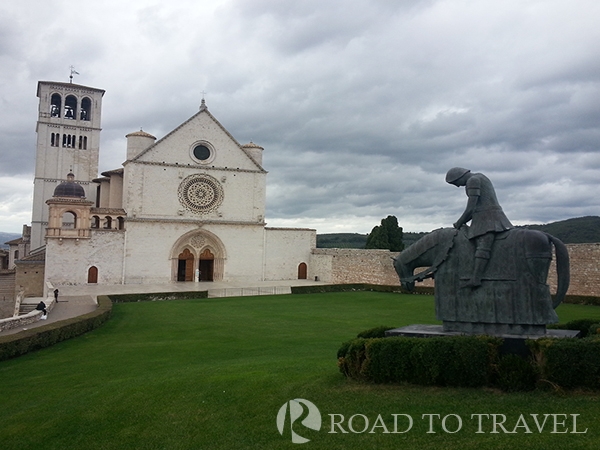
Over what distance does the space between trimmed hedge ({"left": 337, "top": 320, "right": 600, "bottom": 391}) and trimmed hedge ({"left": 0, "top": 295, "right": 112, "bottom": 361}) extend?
10.7m

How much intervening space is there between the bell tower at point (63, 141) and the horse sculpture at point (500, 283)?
47764mm

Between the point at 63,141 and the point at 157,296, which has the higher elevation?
the point at 63,141

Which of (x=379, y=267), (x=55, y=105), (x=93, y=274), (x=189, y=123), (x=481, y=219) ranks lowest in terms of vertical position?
(x=93, y=274)

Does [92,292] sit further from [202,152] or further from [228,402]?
[228,402]

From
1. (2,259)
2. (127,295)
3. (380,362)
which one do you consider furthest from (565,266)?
(2,259)

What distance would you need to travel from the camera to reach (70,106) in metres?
52.1

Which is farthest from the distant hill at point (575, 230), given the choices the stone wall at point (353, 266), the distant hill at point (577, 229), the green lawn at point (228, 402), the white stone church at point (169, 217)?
the green lawn at point (228, 402)

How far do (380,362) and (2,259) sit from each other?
188 ft

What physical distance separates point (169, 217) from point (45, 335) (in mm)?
26052

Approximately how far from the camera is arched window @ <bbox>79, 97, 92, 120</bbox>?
172 ft

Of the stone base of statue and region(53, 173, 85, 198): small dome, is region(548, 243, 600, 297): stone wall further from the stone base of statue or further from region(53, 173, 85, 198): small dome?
region(53, 173, 85, 198): small dome

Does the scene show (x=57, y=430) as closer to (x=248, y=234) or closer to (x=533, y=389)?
(x=533, y=389)

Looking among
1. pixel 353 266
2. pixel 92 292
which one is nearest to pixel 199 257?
pixel 92 292

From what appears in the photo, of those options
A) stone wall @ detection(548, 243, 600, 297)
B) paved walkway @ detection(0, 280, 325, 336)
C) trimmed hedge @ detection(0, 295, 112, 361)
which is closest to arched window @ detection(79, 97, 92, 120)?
paved walkway @ detection(0, 280, 325, 336)
